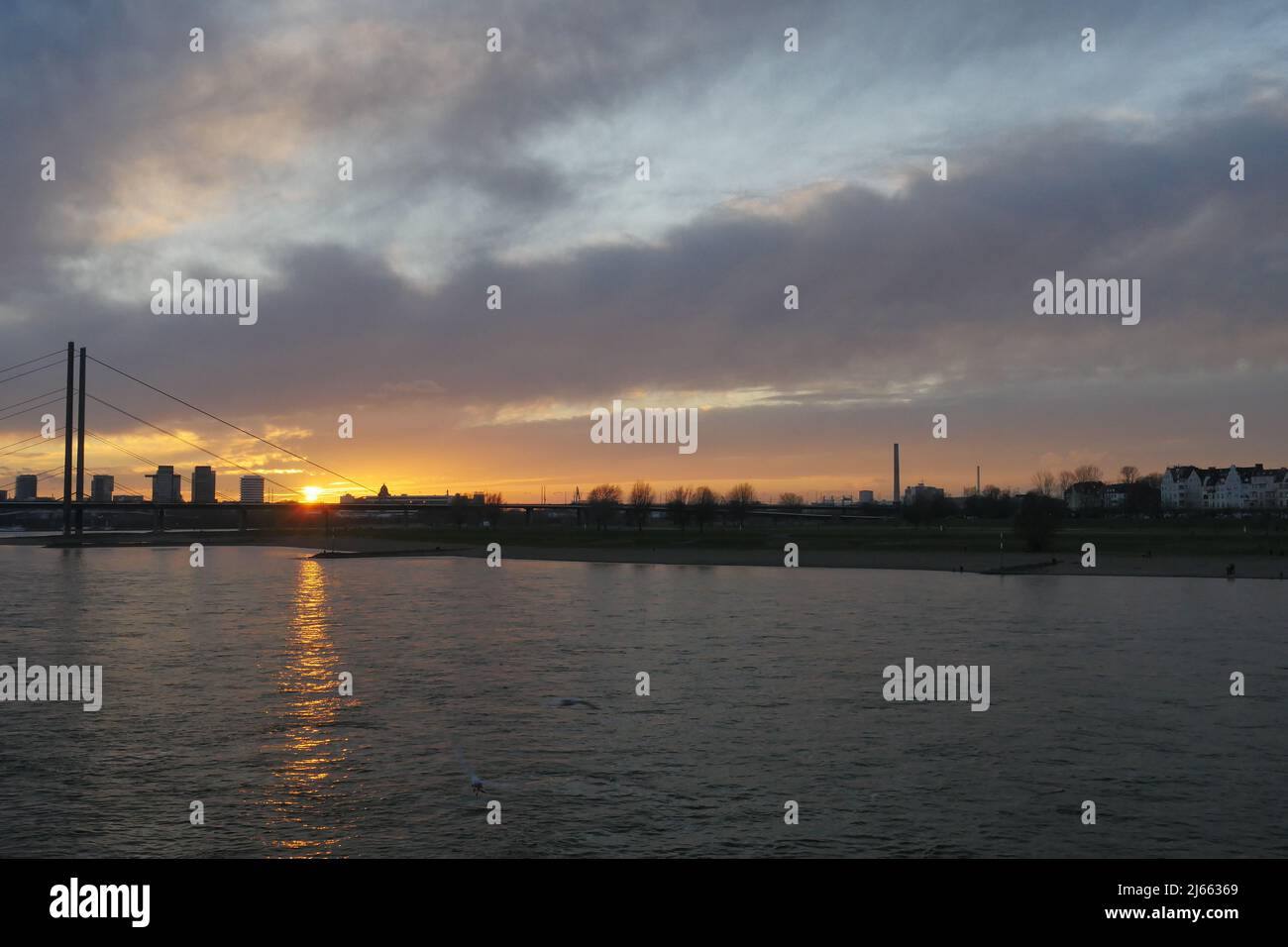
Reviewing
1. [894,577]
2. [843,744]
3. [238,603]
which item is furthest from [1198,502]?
[843,744]

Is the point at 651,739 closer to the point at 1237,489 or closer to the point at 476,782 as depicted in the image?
the point at 476,782

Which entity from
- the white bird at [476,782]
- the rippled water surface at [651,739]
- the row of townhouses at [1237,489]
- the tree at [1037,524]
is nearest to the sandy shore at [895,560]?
the tree at [1037,524]

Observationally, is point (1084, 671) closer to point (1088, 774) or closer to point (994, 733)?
point (994, 733)

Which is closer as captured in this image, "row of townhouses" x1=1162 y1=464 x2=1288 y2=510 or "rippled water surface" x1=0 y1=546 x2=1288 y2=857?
"rippled water surface" x1=0 y1=546 x2=1288 y2=857

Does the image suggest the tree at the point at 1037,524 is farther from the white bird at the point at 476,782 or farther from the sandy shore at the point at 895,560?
the white bird at the point at 476,782

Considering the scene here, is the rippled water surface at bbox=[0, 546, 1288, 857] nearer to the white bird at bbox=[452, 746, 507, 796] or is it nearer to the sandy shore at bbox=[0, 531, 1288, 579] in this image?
the white bird at bbox=[452, 746, 507, 796]

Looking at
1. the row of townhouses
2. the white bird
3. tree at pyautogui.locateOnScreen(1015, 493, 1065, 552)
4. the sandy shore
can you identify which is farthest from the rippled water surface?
the row of townhouses
